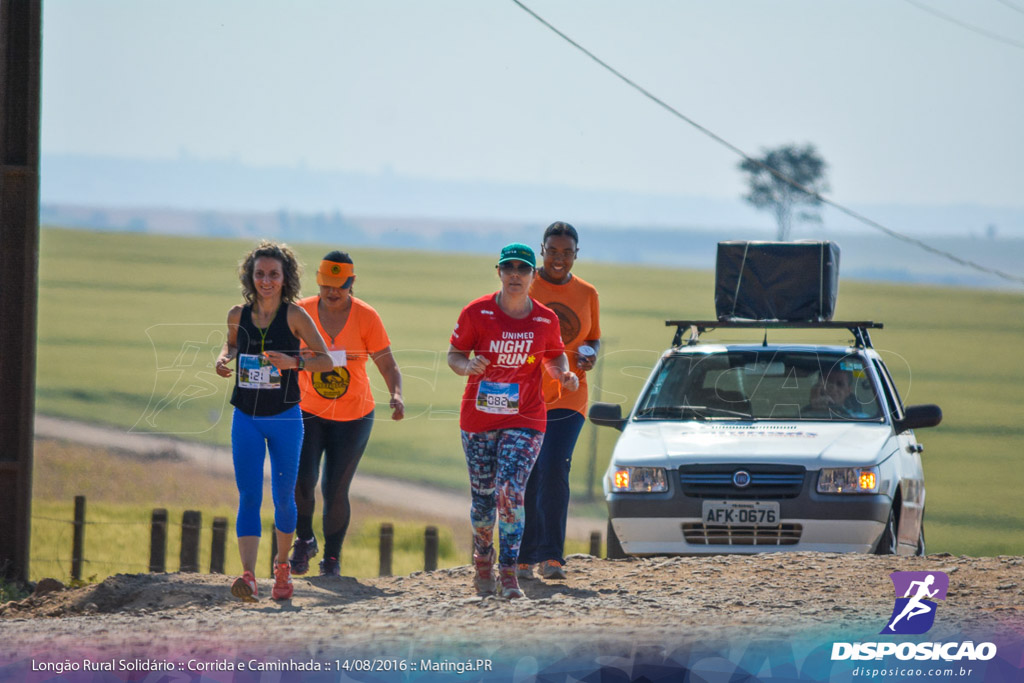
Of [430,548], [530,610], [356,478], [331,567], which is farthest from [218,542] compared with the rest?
[356,478]

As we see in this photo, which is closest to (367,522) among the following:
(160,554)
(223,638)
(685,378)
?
(160,554)

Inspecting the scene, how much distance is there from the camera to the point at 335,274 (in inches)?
348

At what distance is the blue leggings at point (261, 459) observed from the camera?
7.70 metres

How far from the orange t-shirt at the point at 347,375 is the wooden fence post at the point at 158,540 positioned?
4.84 meters

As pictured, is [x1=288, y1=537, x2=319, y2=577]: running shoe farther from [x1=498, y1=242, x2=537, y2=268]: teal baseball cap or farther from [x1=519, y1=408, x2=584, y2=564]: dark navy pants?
[x1=498, y1=242, x2=537, y2=268]: teal baseball cap

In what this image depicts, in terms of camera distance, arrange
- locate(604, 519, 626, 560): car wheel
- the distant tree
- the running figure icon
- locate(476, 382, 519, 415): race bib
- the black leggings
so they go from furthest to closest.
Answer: the distant tree → locate(604, 519, 626, 560): car wheel → the black leggings → locate(476, 382, 519, 415): race bib → the running figure icon

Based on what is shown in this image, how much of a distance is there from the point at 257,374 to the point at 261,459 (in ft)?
1.70

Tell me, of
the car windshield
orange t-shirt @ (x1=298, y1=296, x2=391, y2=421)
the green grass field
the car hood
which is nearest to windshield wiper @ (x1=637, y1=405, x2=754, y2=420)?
the car windshield

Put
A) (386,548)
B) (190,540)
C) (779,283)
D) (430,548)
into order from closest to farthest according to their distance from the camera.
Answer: (779,283) → (190,540) → (386,548) → (430,548)

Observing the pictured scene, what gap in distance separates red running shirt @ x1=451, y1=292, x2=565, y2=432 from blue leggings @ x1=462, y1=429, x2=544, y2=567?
0.07 m

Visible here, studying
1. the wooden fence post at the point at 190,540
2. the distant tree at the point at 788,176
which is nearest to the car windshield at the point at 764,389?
the wooden fence post at the point at 190,540

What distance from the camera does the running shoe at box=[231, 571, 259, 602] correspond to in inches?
310

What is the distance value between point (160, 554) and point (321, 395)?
17.1ft

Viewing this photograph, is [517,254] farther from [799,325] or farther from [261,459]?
[799,325]
